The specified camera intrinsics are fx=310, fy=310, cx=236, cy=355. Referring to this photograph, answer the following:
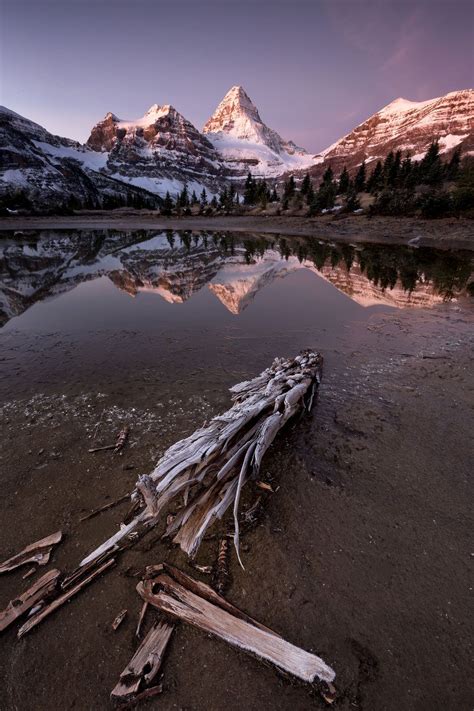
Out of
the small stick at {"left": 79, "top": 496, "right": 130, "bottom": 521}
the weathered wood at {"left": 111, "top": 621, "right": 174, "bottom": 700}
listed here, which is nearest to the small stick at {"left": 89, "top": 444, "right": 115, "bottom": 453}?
the small stick at {"left": 79, "top": 496, "right": 130, "bottom": 521}

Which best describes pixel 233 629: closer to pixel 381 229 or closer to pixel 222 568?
pixel 222 568

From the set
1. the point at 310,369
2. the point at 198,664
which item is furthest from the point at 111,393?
the point at 198,664

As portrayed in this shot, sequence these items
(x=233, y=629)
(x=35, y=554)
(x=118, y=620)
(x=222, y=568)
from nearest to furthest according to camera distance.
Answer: (x=233, y=629) < (x=118, y=620) < (x=222, y=568) < (x=35, y=554)

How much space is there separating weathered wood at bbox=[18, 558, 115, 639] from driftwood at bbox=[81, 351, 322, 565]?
18cm

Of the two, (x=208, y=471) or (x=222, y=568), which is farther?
(x=208, y=471)

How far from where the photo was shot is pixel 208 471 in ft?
15.0

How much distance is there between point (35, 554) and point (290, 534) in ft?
11.1

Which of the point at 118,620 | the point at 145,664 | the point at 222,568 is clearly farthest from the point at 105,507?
the point at 145,664

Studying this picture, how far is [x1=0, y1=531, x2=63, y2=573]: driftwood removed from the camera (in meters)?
3.88

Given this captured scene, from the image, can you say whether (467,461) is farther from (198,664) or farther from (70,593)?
(70,593)

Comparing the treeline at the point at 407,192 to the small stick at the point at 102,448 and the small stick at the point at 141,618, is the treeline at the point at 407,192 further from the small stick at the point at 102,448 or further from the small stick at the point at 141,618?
the small stick at the point at 141,618

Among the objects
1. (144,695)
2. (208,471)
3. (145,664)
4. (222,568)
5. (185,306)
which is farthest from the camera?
(185,306)

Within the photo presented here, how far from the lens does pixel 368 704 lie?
2834 millimetres

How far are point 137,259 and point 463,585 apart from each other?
27546mm
